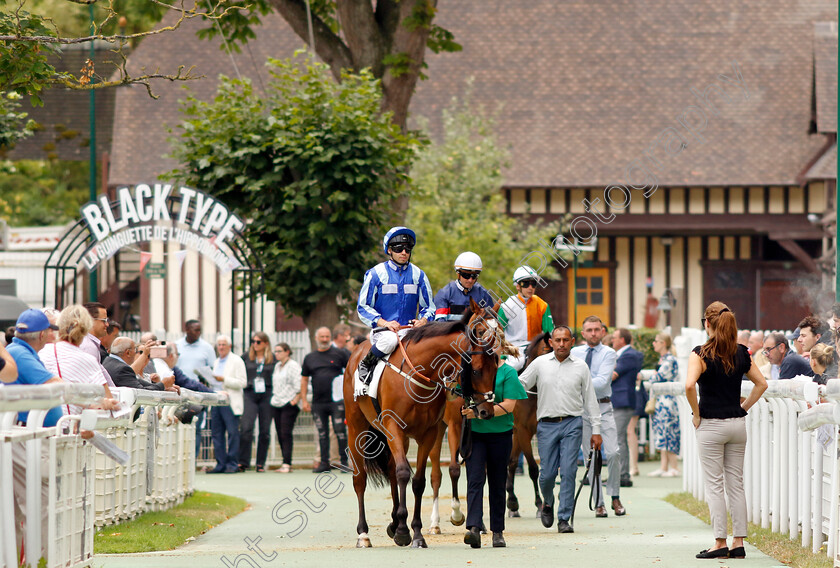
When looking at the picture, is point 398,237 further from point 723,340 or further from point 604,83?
point 604,83

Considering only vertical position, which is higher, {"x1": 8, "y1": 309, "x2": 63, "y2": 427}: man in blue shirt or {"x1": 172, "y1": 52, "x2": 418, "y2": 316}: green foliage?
{"x1": 172, "y1": 52, "x2": 418, "y2": 316}: green foliage

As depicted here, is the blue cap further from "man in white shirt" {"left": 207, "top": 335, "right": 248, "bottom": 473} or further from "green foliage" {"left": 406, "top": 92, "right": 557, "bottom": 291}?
"green foliage" {"left": 406, "top": 92, "right": 557, "bottom": 291}

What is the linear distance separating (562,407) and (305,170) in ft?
29.0

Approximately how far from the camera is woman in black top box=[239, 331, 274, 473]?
19812 mm

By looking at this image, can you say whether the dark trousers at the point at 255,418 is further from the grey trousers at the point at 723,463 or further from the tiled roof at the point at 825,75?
the tiled roof at the point at 825,75

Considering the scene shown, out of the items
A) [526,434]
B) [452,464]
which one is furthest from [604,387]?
[452,464]

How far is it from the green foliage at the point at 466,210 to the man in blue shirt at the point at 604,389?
16.0m

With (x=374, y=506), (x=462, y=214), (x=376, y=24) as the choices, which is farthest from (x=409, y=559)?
(x=462, y=214)

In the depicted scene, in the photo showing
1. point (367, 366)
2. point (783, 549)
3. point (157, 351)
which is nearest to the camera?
point (783, 549)

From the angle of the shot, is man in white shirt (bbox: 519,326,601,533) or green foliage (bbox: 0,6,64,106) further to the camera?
man in white shirt (bbox: 519,326,601,533)

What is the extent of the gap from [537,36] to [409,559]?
31790 mm

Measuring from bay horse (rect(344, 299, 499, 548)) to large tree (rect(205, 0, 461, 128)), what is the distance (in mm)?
9716

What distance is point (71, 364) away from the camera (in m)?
9.58

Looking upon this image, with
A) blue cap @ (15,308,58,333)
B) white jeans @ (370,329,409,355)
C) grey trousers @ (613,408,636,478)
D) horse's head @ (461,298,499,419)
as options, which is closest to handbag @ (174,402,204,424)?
white jeans @ (370,329,409,355)
